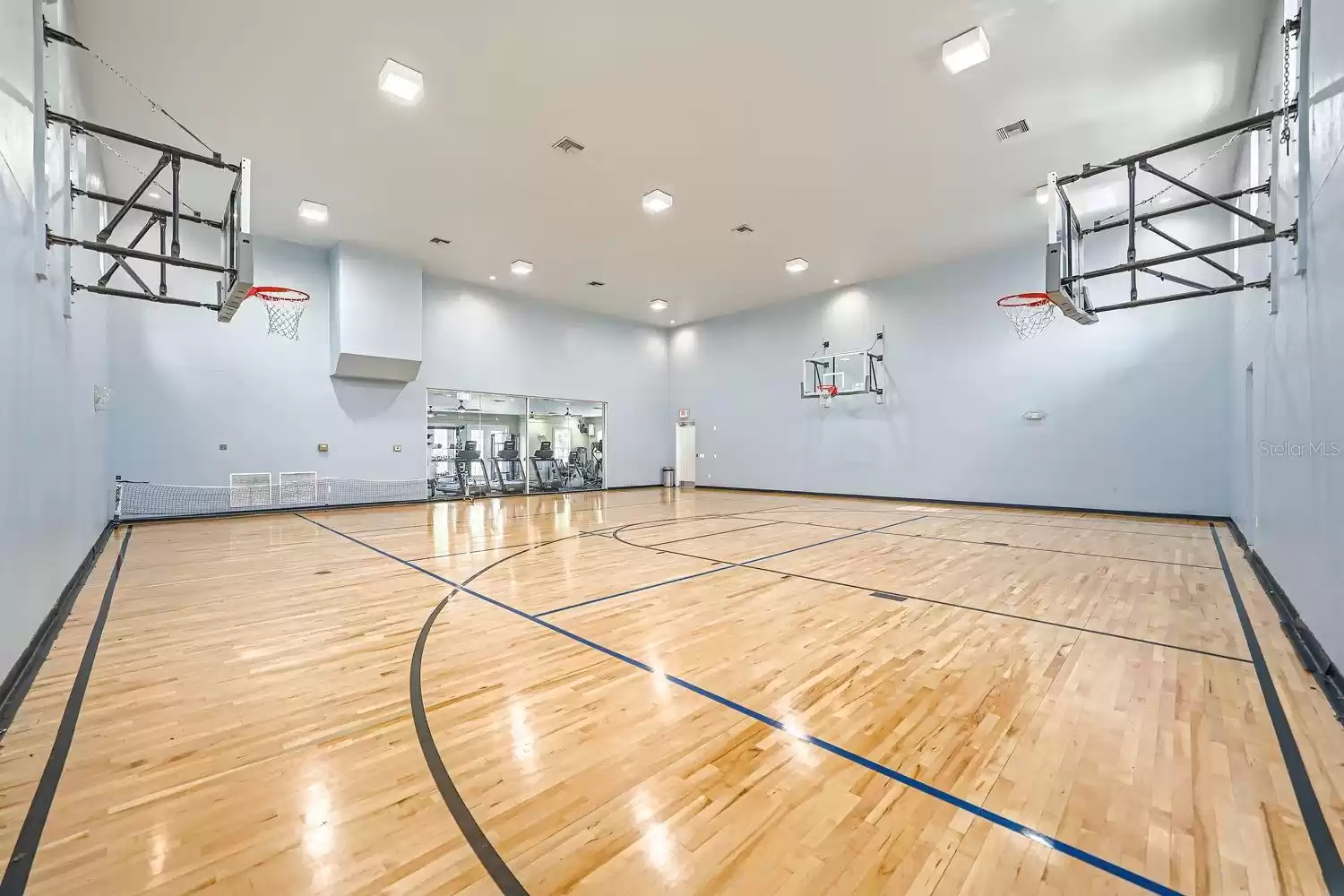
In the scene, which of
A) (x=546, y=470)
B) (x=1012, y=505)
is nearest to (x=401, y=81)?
(x=546, y=470)

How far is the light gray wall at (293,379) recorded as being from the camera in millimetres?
8297

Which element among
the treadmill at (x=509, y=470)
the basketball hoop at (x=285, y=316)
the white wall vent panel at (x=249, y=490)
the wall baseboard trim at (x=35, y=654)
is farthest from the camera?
the treadmill at (x=509, y=470)

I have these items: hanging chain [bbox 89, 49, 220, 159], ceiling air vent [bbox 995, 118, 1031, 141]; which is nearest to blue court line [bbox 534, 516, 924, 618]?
ceiling air vent [bbox 995, 118, 1031, 141]

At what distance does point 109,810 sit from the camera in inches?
65.7

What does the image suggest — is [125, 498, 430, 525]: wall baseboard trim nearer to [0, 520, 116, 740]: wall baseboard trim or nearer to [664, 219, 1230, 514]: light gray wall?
[0, 520, 116, 740]: wall baseboard trim

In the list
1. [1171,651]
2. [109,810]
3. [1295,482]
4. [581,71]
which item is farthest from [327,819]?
[581,71]

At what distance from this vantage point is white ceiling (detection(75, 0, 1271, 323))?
4.52 m

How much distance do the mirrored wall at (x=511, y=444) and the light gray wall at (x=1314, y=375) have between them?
11893mm

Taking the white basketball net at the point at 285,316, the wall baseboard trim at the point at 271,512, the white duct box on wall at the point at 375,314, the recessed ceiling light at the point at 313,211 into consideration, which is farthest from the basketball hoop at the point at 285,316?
the wall baseboard trim at the point at 271,512

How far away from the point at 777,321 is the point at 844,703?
38.9ft

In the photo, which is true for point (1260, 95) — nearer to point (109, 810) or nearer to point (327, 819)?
point (327, 819)

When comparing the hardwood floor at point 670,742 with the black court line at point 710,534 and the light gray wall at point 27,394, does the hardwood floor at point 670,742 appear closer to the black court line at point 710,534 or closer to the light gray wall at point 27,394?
the light gray wall at point 27,394

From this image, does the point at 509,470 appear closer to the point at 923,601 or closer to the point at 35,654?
the point at 35,654

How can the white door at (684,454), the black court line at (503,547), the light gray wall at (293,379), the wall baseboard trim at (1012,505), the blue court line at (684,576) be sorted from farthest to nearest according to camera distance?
the white door at (684,454) < the light gray wall at (293,379) < the wall baseboard trim at (1012,505) < the black court line at (503,547) < the blue court line at (684,576)
